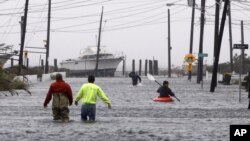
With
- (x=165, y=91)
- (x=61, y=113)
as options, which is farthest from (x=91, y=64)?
(x=61, y=113)

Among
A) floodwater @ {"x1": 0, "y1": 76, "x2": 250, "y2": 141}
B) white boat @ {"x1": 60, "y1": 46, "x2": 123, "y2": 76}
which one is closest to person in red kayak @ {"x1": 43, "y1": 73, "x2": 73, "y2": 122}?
floodwater @ {"x1": 0, "y1": 76, "x2": 250, "y2": 141}

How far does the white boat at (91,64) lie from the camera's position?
118688 millimetres

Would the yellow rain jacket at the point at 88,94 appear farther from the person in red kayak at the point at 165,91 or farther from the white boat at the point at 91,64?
the white boat at the point at 91,64

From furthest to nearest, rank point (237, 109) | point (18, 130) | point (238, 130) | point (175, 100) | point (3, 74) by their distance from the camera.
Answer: point (3, 74)
point (175, 100)
point (237, 109)
point (18, 130)
point (238, 130)

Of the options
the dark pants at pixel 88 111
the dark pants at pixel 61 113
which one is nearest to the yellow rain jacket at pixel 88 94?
the dark pants at pixel 88 111

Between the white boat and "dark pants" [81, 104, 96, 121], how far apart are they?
313 feet

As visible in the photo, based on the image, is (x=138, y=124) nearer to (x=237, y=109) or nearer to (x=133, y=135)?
(x=133, y=135)

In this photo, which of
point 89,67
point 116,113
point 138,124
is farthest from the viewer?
point 89,67

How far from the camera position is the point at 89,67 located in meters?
122

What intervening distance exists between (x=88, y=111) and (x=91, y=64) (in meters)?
100

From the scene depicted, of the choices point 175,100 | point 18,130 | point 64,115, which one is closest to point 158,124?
point 64,115

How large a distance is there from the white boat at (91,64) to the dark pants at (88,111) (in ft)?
313

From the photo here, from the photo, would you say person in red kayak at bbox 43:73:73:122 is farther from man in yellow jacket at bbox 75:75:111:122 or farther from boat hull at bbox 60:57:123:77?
boat hull at bbox 60:57:123:77

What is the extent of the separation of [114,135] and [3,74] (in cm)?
2553
